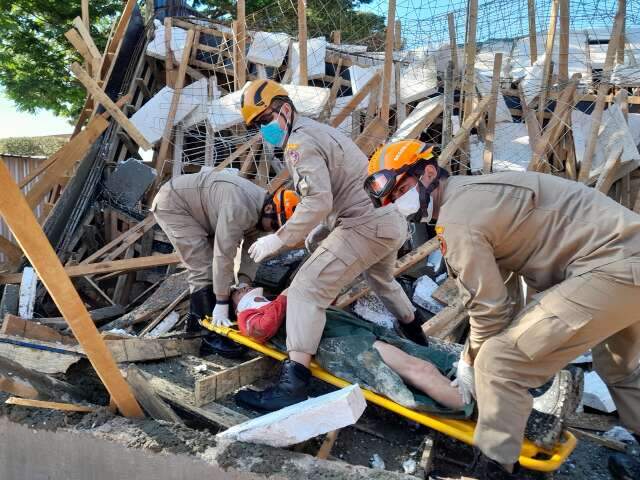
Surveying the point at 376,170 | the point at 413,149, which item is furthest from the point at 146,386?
the point at 413,149

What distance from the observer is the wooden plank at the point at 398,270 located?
16.6ft

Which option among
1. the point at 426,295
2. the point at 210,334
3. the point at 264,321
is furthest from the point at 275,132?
Result: the point at 426,295

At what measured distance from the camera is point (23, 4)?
1223 cm

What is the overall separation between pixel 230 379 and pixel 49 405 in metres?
0.91

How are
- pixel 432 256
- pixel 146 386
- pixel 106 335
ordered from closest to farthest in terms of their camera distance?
pixel 146 386, pixel 106 335, pixel 432 256

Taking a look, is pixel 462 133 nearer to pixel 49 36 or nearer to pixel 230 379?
pixel 230 379

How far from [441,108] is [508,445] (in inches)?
192

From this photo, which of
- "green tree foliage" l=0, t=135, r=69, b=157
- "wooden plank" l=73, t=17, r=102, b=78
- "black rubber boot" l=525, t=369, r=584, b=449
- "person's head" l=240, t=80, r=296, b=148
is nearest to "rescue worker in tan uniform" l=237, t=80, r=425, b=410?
"person's head" l=240, t=80, r=296, b=148

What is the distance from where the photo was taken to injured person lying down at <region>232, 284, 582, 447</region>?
2553 millimetres

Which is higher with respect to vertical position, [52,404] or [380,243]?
[380,243]

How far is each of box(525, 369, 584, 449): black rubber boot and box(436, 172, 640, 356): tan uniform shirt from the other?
457 millimetres

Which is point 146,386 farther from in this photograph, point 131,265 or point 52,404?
point 131,265

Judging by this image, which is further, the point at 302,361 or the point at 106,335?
the point at 106,335

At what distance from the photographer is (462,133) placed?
18.6 ft
